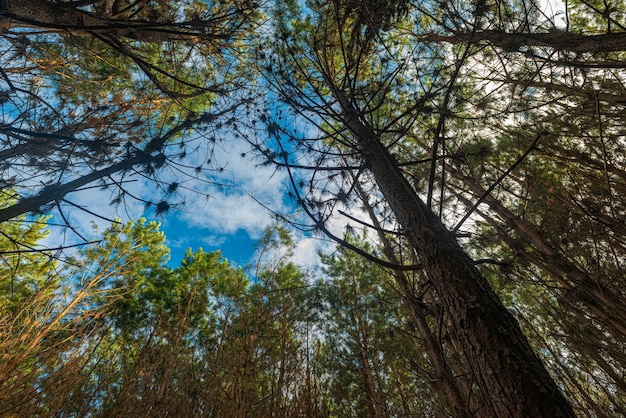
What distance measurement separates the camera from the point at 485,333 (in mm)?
1331

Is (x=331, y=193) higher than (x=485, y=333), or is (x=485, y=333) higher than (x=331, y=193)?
(x=331, y=193)

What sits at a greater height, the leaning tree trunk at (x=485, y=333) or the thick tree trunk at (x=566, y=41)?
the thick tree trunk at (x=566, y=41)

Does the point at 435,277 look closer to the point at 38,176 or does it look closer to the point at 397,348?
the point at 38,176

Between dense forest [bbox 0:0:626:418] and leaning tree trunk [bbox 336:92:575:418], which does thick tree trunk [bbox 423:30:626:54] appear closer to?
dense forest [bbox 0:0:626:418]

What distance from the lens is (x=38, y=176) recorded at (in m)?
2.99

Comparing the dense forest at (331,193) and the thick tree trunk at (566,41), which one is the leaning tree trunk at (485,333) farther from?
the thick tree trunk at (566,41)

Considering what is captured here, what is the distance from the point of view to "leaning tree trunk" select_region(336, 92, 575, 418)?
1104 mm

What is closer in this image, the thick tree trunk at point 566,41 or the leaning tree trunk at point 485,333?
the leaning tree trunk at point 485,333

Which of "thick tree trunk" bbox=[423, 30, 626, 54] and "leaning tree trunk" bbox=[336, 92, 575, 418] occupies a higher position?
"thick tree trunk" bbox=[423, 30, 626, 54]

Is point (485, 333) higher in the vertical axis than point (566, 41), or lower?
lower

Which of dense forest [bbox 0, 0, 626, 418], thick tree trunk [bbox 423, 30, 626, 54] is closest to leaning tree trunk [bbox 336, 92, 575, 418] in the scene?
dense forest [bbox 0, 0, 626, 418]

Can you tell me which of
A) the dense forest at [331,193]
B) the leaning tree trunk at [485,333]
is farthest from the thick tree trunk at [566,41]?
the leaning tree trunk at [485,333]

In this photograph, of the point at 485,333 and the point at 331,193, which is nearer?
the point at 485,333

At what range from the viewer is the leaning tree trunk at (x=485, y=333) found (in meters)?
1.10
